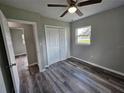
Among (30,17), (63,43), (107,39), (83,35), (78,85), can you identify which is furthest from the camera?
(63,43)

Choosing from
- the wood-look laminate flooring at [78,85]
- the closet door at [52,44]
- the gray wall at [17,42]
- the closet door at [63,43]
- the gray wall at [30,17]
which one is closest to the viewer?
the wood-look laminate flooring at [78,85]

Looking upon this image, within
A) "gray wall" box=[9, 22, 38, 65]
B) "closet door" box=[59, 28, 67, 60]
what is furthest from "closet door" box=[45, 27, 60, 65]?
"gray wall" box=[9, 22, 38, 65]

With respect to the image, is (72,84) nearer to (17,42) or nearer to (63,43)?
(63,43)

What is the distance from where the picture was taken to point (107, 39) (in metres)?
2.57

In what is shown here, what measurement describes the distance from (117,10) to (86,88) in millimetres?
2827

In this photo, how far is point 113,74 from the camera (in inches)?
95.8

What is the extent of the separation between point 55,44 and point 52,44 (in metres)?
0.21

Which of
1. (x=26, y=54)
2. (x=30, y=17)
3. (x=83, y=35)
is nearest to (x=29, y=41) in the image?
(x=26, y=54)

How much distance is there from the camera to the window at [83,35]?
3299 mm

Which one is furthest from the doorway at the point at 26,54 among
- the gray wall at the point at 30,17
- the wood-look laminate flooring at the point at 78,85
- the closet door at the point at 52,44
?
the closet door at the point at 52,44

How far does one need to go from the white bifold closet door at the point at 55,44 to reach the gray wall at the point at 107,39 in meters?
1.42

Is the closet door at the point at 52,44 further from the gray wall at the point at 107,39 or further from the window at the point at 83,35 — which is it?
the gray wall at the point at 107,39

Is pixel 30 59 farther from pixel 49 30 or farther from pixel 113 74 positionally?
pixel 113 74

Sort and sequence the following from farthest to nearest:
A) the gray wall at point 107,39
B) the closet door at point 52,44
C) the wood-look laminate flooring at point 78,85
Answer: the closet door at point 52,44 < the gray wall at point 107,39 < the wood-look laminate flooring at point 78,85
